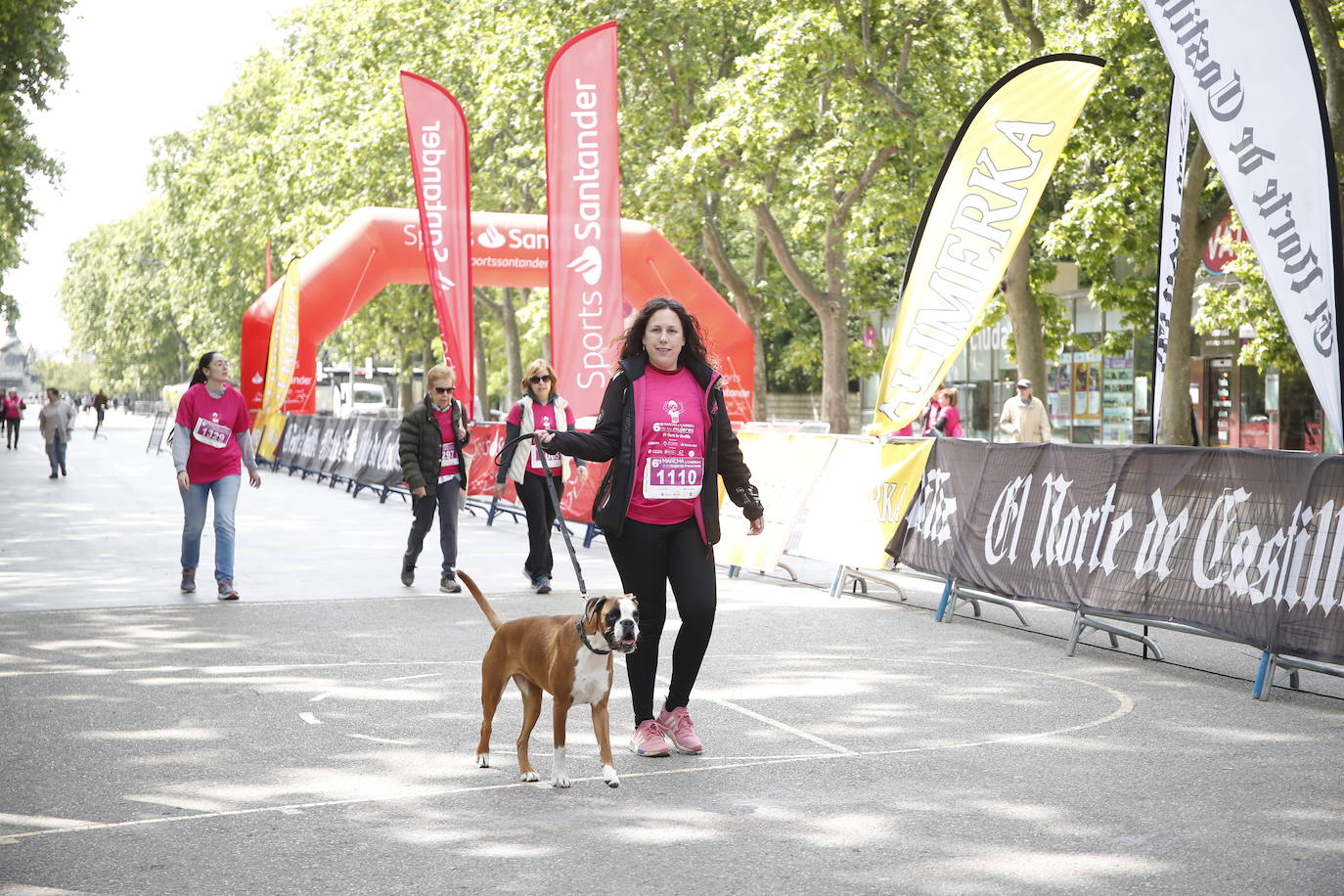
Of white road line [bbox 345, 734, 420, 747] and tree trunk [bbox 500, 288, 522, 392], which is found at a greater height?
tree trunk [bbox 500, 288, 522, 392]

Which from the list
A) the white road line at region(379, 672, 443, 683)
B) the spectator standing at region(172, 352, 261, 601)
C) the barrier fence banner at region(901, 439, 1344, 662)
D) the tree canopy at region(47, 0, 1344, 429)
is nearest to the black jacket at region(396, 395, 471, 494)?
the spectator standing at region(172, 352, 261, 601)

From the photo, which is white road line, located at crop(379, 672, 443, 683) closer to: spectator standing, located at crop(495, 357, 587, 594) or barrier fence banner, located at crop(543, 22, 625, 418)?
spectator standing, located at crop(495, 357, 587, 594)

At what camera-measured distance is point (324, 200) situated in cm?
4228

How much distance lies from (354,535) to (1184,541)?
36.2 feet

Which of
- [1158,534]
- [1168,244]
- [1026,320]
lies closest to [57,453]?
[1026,320]

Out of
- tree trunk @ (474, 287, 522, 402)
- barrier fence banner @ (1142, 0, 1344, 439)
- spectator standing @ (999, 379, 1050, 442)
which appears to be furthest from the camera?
tree trunk @ (474, 287, 522, 402)

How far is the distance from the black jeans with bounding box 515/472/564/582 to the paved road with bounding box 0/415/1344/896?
32.7 inches

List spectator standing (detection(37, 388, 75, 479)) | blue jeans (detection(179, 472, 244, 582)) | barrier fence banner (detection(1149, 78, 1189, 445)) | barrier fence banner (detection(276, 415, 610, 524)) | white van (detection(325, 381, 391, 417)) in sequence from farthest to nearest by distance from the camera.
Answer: white van (detection(325, 381, 391, 417))
spectator standing (detection(37, 388, 75, 479))
barrier fence banner (detection(276, 415, 610, 524))
barrier fence banner (detection(1149, 78, 1189, 445))
blue jeans (detection(179, 472, 244, 582))

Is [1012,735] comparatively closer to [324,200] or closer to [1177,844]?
[1177,844]

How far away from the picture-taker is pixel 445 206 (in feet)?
63.2

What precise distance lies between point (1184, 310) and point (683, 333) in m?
14.8

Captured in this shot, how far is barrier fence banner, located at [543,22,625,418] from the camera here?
16.4 metres

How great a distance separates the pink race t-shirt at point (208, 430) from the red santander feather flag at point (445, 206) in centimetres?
769

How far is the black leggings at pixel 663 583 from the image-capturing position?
20.3 feet
